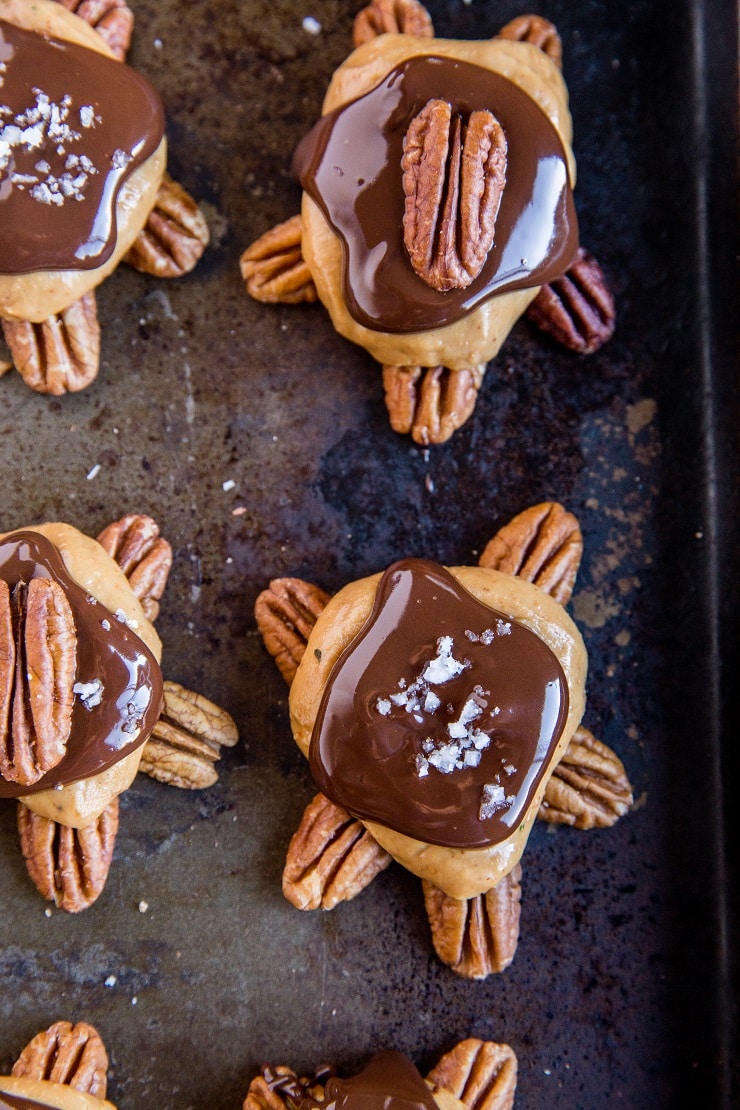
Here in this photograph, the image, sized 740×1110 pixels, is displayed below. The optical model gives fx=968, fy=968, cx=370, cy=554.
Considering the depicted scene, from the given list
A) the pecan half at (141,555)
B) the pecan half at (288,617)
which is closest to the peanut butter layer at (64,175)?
the pecan half at (141,555)

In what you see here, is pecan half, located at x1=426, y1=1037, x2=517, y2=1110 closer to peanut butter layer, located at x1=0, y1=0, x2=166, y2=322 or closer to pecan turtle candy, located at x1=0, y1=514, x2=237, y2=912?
pecan turtle candy, located at x1=0, y1=514, x2=237, y2=912

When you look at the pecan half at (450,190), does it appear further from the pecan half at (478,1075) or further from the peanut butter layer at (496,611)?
the pecan half at (478,1075)

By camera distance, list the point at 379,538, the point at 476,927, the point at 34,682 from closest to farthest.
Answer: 1. the point at 34,682
2. the point at 476,927
3. the point at 379,538

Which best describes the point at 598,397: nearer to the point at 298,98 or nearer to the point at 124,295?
the point at 298,98

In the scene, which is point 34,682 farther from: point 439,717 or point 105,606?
point 439,717

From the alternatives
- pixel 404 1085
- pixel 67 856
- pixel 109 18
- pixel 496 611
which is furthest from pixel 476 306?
pixel 404 1085
